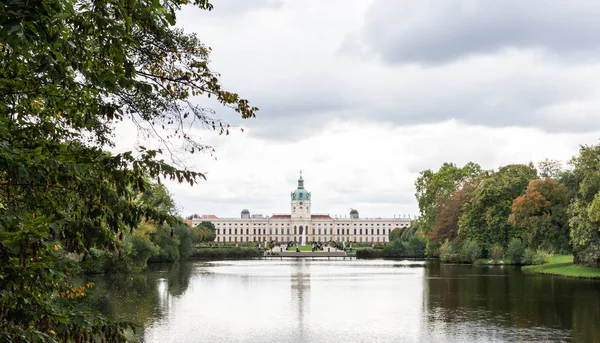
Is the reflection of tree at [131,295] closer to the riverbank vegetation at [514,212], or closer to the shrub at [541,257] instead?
the riverbank vegetation at [514,212]

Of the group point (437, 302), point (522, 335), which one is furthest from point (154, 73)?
point (437, 302)

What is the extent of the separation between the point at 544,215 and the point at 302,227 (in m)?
126

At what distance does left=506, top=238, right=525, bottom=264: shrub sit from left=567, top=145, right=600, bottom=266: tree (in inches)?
437

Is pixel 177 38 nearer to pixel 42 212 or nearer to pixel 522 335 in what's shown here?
pixel 42 212

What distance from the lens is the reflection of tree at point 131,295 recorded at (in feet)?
62.9

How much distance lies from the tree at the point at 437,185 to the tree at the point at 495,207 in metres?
10.5

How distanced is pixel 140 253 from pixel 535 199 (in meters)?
25.4

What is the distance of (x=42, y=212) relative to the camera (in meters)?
6.02

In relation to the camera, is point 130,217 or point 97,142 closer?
point 130,217

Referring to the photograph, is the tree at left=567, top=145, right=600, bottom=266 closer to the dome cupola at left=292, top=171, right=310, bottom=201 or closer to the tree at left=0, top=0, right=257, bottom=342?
the tree at left=0, top=0, right=257, bottom=342

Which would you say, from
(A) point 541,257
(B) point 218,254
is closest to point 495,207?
(A) point 541,257

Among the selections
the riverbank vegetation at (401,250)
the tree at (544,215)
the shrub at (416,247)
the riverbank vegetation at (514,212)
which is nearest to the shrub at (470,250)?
the riverbank vegetation at (514,212)

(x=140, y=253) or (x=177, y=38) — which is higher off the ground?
(x=177, y=38)

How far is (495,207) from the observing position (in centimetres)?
5025
